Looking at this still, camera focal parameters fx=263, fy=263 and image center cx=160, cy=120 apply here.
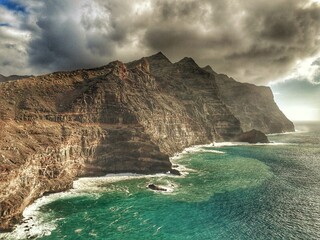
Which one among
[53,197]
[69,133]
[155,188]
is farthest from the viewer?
[69,133]

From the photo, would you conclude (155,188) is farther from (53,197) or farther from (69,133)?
(69,133)

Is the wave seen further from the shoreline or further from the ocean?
Result: the ocean

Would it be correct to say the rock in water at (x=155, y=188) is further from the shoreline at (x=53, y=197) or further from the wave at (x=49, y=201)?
the shoreline at (x=53, y=197)

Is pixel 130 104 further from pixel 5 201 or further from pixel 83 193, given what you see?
pixel 5 201

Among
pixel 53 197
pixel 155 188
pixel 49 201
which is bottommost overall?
pixel 155 188

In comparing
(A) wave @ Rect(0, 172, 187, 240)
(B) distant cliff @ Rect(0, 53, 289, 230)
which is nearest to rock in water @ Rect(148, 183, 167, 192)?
(A) wave @ Rect(0, 172, 187, 240)

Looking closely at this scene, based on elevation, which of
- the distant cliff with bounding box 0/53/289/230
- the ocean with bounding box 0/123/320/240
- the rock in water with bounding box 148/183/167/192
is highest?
the distant cliff with bounding box 0/53/289/230

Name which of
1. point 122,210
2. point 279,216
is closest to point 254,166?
point 279,216

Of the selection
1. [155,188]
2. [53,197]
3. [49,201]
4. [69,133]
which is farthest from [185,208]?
[69,133]
